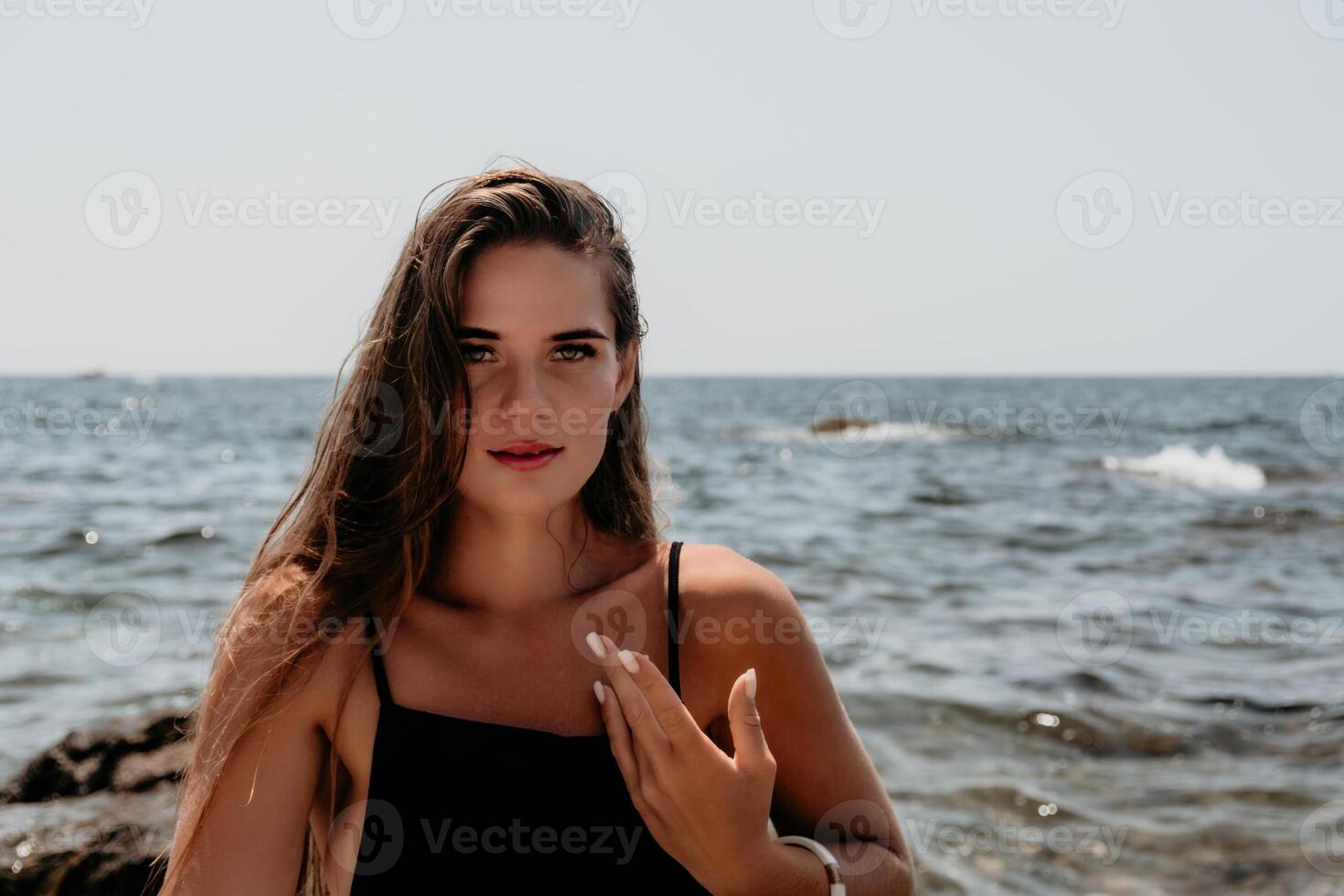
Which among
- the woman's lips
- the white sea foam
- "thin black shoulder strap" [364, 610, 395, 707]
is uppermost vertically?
the white sea foam

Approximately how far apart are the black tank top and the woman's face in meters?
0.52

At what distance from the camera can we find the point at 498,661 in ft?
8.14

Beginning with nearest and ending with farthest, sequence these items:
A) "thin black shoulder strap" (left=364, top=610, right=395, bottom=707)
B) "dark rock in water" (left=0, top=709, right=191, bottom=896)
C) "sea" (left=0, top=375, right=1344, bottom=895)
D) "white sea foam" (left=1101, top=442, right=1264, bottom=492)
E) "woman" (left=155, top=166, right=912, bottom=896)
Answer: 1. "woman" (left=155, top=166, right=912, bottom=896)
2. "thin black shoulder strap" (left=364, top=610, right=395, bottom=707)
3. "dark rock in water" (left=0, top=709, right=191, bottom=896)
4. "sea" (left=0, top=375, right=1344, bottom=895)
5. "white sea foam" (left=1101, top=442, right=1264, bottom=492)

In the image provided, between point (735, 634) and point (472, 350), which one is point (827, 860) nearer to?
point (735, 634)

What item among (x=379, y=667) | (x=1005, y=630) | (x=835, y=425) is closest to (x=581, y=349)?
(x=379, y=667)

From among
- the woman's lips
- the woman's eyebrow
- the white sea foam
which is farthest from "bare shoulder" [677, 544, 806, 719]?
the white sea foam

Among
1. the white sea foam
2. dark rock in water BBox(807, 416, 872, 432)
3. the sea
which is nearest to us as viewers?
the sea

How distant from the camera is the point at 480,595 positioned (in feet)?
8.64

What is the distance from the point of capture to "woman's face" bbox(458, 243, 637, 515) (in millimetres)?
2381

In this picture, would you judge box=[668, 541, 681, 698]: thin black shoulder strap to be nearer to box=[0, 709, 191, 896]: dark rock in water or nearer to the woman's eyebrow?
the woman's eyebrow

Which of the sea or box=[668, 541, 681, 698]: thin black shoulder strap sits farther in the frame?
the sea

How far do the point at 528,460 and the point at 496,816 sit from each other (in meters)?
0.75

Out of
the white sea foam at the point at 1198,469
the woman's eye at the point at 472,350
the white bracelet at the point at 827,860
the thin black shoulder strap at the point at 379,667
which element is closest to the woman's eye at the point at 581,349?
the woman's eye at the point at 472,350

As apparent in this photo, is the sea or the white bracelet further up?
the white bracelet
